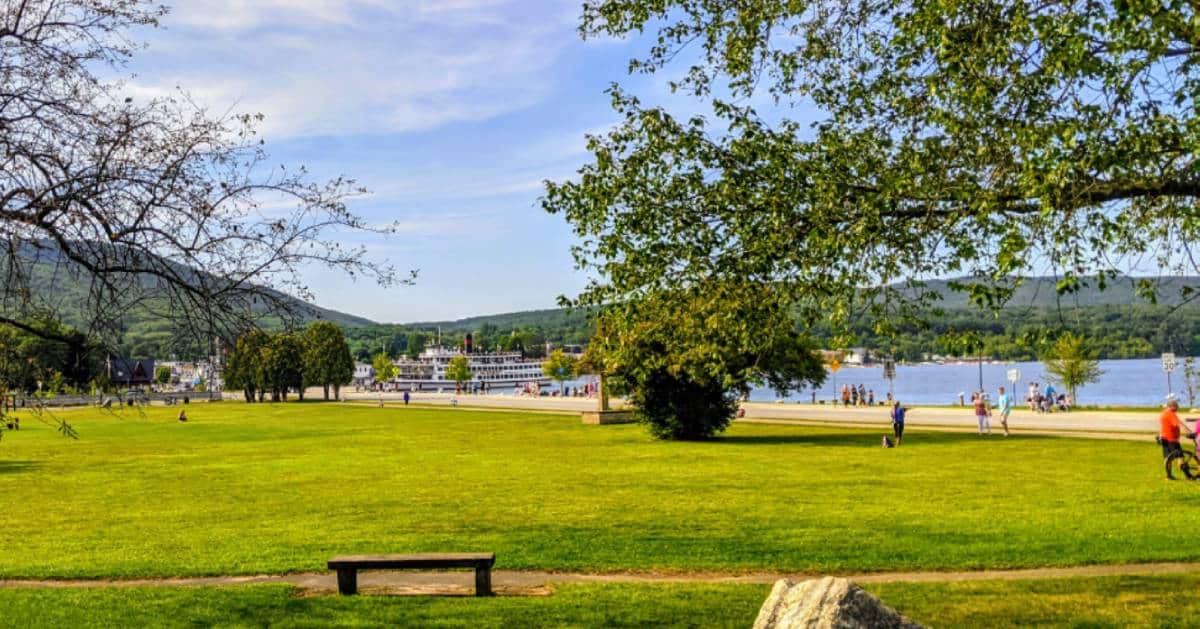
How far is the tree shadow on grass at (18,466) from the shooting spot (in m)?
33.5

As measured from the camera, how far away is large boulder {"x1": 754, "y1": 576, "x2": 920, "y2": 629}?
7.44m

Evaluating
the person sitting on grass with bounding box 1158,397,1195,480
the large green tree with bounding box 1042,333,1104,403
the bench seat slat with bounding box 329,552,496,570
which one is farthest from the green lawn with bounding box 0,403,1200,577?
the large green tree with bounding box 1042,333,1104,403

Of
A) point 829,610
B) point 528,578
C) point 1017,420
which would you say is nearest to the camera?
point 829,610

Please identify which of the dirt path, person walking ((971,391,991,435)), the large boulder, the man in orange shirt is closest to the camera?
the large boulder

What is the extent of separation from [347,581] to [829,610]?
782 centimetres

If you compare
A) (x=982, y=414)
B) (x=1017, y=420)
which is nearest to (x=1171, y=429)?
(x=982, y=414)

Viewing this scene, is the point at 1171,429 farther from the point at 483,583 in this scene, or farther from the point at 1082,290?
the point at 483,583

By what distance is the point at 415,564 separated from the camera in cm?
1305

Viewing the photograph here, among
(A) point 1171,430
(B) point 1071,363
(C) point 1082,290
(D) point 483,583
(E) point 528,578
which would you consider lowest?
(E) point 528,578

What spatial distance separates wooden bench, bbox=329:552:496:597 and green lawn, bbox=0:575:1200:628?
349mm

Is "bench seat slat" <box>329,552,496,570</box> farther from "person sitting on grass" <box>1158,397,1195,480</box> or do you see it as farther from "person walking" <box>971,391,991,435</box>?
"person walking" <box>971,391,991,435</box>

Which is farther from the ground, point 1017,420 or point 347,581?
point 347,581

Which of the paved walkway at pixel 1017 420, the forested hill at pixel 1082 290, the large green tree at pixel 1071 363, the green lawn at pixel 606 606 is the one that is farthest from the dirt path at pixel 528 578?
the large green tree at pixel 1071 363

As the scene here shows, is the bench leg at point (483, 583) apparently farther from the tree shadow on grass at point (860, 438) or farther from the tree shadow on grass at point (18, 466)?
the tree shadow on grass at point (860, 438)
